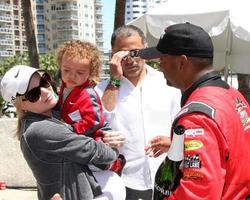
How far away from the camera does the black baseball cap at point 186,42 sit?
1883mm

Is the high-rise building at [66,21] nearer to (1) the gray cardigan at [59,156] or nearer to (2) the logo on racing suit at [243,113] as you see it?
(1) the gray cardigan at [59,156]

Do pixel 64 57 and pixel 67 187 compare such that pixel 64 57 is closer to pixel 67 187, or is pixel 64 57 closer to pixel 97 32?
pixel 67 187

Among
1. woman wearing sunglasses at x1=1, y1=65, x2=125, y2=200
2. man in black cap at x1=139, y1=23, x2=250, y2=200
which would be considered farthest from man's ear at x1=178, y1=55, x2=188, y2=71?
woman wearing sunglasses at x1=1, y1=65, x2=125, y2=200

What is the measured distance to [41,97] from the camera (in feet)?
7.58

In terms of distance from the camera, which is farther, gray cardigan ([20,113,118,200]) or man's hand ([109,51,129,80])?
man's hand ([109,51,129,80])

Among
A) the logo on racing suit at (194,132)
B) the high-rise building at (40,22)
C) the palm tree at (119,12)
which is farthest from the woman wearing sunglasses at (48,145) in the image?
the high-rise building at (40,22)

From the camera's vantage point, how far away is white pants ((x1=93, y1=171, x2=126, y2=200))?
93.5 inches

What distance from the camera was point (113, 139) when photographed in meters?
2.50

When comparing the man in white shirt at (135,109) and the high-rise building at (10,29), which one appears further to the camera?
the high-rise building at (10,29)

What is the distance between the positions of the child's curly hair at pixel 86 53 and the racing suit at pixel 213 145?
2.83 feet

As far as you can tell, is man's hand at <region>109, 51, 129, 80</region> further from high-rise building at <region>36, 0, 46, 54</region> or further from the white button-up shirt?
high-rise building at <region>36, 0, 46, 54</region>

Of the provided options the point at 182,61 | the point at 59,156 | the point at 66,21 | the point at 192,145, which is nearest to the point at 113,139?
the point at 59,156

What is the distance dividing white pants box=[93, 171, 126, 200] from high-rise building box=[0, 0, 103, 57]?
4375 inches

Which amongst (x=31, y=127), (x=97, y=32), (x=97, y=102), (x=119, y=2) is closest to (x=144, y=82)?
(x=97, y=102)
